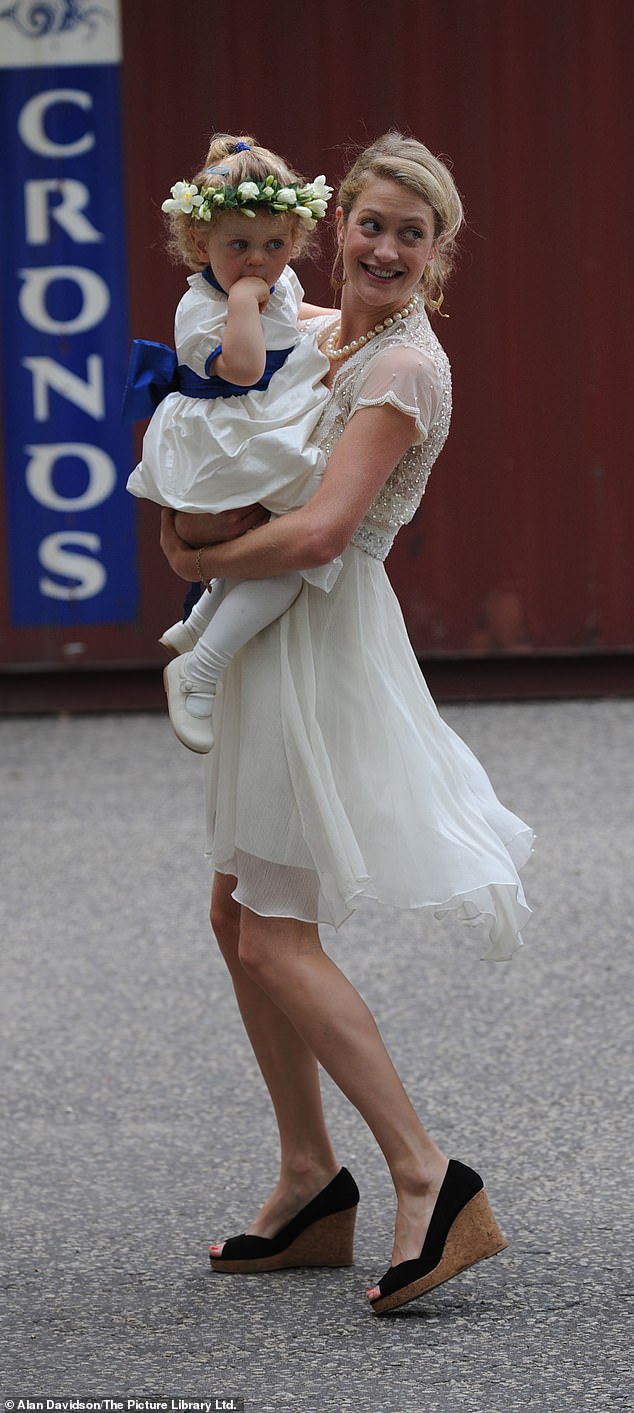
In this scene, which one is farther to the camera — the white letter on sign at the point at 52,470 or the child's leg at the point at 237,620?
the white letter on sign at the point at 52,470

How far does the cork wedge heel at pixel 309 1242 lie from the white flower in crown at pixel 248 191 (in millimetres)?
1597

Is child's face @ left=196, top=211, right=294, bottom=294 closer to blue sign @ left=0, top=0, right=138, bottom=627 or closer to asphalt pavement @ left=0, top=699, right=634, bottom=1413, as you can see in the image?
asphalt pavement @ left=0, top=699, right=634, bottom=1413

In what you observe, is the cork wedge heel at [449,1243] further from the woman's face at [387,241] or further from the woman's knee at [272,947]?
the woman's face at [387,241]

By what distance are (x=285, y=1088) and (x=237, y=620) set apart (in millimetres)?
820

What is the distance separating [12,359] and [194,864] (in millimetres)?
3007

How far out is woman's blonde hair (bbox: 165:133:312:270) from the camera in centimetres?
270

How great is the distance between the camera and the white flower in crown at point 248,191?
8.67 ft

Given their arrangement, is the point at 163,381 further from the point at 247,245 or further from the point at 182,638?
the point at 182,638

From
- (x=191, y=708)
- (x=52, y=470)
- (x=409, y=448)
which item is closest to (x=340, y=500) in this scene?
(x=409, y=448)

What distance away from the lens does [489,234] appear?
750 cm

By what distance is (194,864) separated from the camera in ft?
18.1

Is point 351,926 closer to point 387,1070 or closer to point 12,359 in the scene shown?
point 387,1070

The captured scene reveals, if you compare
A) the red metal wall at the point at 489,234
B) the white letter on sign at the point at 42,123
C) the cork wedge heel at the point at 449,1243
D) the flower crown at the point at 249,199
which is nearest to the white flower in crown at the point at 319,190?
the flower crown at the point at 249,199

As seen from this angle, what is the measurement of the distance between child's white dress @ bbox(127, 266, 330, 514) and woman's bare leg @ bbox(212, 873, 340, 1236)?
2.20 feet
